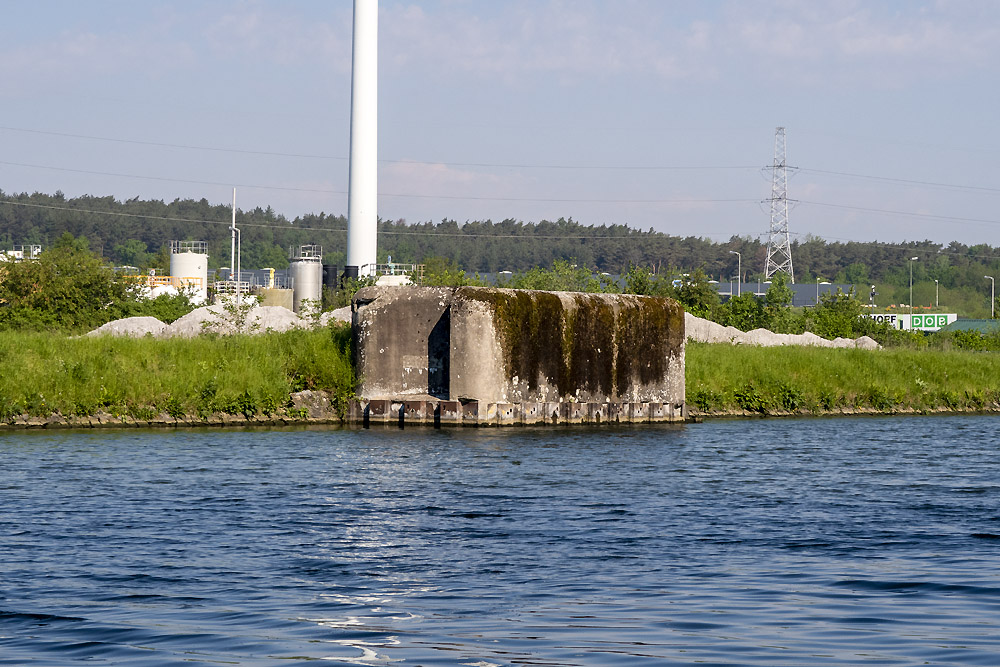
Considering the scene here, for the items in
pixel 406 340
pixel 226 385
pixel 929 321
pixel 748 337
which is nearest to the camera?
pixel 406 340

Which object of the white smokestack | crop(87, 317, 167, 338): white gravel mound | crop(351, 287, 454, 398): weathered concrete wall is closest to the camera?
crop(351, 287, 454, 398): weathered concrete wall

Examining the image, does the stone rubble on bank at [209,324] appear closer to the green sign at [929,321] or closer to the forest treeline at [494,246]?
the green sign at [929,321]

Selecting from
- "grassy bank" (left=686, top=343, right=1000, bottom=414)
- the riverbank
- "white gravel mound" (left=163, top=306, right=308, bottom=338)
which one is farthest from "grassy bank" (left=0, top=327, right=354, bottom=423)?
"grassy bank" (left=686, top=343, right=1000, bottom=414)

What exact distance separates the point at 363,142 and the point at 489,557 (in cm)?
Result: 4961

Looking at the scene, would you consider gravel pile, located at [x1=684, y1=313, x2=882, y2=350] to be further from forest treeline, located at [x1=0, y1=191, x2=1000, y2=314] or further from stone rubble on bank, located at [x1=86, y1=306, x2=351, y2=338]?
forest treeline, located at [x1=0, y1=191, x2=1000, y2=314]

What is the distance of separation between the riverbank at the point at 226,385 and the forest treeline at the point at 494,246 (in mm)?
122426

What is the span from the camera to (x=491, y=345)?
2586cm

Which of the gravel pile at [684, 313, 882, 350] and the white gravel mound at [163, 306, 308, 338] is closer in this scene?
the white gravel mound at [163, 306, 308, 338]

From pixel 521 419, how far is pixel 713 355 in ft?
31.2

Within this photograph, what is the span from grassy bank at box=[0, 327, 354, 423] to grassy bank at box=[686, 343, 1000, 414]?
33.0 ft

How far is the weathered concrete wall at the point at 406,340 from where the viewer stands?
86.1 ft

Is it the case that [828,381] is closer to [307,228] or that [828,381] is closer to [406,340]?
[406,340]

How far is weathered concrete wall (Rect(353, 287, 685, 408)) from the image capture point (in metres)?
25.9

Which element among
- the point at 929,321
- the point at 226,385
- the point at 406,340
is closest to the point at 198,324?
the point at 226,385
